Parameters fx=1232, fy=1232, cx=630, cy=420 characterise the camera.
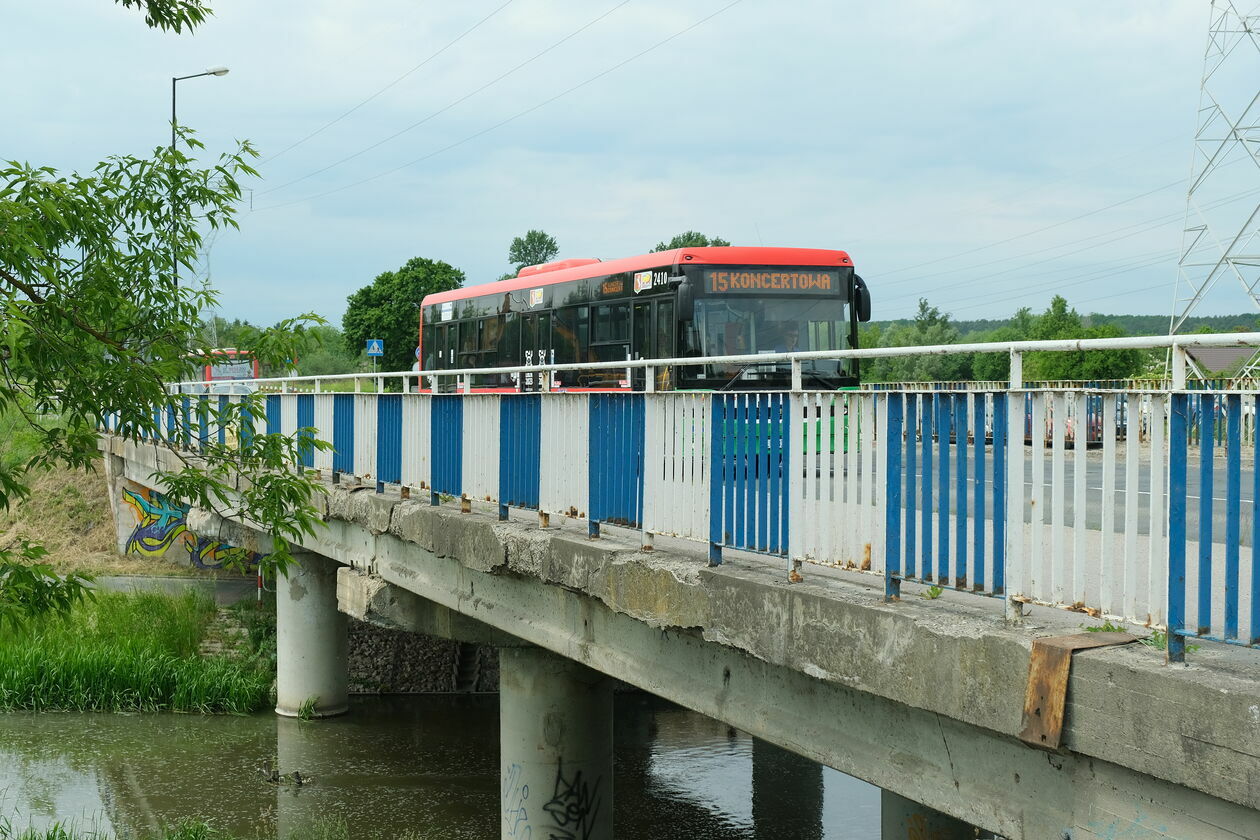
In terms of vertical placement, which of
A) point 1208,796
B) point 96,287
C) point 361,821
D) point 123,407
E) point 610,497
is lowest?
point 361,821

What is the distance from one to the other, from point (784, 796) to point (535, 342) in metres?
8.94

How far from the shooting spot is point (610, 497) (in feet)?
25.8

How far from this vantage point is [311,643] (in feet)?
60.5

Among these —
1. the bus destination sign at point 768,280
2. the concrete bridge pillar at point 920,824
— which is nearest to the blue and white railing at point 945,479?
the concrete bridge pillar at point 920,824

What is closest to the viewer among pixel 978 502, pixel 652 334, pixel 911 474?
pixel 978 502

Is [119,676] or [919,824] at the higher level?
[919,824]

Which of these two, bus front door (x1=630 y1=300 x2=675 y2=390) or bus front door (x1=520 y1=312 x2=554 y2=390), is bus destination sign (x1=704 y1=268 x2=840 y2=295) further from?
bus front door (x1=520 y1=312 x2=554 y2=390)

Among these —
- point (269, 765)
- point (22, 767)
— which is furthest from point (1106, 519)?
point (22, 767)

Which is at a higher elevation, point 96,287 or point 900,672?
point 96,287

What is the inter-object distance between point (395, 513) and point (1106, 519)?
783cm

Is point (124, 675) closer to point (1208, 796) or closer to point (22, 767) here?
point (22, 767)

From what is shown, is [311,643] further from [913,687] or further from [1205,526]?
[1205,526]

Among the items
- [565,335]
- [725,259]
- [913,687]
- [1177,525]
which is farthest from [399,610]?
[1177,525]

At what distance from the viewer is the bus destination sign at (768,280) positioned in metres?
17.1
